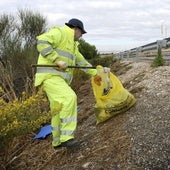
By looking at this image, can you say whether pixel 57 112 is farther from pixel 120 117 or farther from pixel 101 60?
pixel 101 60

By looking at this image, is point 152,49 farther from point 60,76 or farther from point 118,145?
point 118,145

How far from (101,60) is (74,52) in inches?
567

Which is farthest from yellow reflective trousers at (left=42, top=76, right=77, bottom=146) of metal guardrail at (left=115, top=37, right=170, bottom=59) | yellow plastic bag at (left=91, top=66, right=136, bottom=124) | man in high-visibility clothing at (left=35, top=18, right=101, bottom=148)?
metal guardrail at (left=115, top=37, right=170, bottom=59)

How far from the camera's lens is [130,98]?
25.1ft

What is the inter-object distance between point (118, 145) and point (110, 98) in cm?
155

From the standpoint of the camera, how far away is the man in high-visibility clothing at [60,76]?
629 centimetres

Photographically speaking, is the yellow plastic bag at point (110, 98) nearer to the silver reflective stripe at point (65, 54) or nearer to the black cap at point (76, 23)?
the silver reflective stripe at point (65, 54)

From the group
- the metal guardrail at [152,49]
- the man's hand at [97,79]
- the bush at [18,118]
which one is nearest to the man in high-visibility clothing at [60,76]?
the bush at [18,118]

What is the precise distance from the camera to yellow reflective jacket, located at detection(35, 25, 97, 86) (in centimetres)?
657

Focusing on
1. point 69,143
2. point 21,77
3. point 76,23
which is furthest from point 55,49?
point 21,77

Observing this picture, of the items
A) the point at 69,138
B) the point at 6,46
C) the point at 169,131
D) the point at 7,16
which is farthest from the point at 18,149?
the point at 7,16

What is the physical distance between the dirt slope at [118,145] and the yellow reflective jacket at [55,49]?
3.31 ft

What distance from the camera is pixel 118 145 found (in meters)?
6.09

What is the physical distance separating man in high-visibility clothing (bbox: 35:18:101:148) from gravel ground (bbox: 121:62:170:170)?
835 mm
